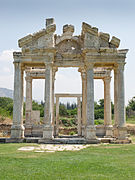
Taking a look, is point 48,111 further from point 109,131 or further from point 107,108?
point 109,131

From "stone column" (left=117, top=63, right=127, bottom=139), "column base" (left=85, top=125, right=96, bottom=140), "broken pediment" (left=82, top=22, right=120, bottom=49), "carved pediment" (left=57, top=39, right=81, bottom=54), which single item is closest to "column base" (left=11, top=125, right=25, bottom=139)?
"column base" (left=85, top=125, right=96, bottom=140)

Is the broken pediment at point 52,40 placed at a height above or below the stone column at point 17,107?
above

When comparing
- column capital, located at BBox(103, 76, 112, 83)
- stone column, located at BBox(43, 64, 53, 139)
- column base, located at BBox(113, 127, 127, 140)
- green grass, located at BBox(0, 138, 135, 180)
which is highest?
column capital, located at BBox(103, 76, 112, 83)

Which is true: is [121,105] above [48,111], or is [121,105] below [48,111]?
above

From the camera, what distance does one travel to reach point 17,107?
19.2 m

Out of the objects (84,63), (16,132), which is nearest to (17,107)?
(16,132)

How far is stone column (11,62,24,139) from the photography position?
18.8 metres

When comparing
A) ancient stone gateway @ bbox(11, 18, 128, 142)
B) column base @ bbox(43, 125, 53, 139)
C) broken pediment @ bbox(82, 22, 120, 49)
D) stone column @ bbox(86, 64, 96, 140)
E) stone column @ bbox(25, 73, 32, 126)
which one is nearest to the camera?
column base @ bbox(43, 125, 53, 139)

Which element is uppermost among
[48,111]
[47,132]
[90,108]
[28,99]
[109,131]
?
[28,99]

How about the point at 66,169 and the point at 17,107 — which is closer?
the point at 66,169

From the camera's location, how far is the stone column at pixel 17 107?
18.8 meters

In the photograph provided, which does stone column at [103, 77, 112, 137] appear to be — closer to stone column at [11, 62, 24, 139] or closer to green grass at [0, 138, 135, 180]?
stone column at [11, 62, 24, 139]

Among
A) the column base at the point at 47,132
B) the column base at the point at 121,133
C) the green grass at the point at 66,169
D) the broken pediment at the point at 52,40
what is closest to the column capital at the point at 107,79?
the broken pediment at the point at 52,40

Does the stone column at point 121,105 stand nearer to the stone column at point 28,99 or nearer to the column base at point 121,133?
the column base at point 121,133
